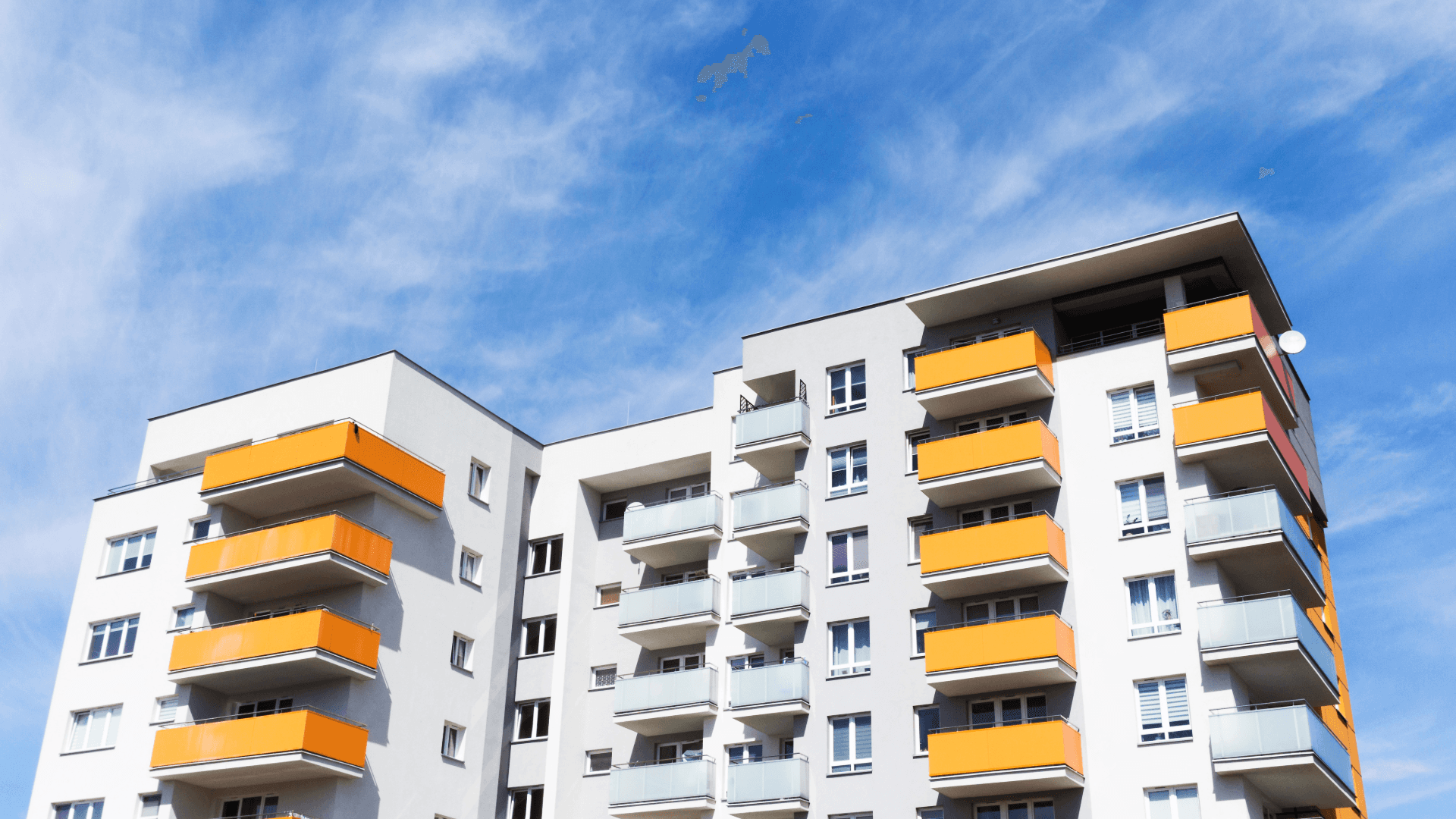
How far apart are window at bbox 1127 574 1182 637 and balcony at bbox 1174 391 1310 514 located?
3.53 m

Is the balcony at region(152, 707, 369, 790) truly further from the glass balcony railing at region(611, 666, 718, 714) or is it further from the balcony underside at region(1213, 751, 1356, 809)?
the balcony underside at region(1213, 751, 1356, 809)

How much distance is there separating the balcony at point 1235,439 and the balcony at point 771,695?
42.0ft

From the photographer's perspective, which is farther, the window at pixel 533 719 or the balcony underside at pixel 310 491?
the window at pixel 533 719

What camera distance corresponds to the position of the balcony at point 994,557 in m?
35.7

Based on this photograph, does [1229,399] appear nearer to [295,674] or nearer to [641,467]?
[641,467]

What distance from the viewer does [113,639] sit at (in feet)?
144

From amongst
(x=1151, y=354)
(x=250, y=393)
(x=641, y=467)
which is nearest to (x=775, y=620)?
(x=641, y=467)

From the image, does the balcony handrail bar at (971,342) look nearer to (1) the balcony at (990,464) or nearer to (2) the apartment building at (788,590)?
(2) the apartment building at (788,590)

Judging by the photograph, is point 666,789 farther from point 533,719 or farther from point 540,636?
point 540,636

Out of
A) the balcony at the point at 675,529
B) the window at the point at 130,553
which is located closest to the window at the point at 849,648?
the balcony at the point at 675,529

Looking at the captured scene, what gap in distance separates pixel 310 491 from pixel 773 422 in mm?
15099

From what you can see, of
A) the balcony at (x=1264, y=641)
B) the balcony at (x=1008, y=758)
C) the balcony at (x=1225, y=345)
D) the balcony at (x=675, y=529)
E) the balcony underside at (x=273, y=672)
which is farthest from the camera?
the balcony at (x=675, y=529)

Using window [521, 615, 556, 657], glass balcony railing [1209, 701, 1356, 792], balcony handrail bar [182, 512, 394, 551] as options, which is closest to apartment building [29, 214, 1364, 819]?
glass balcony railing [1209, 701, 1356, 792]

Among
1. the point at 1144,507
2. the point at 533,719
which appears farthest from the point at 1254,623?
the point at 533,719
